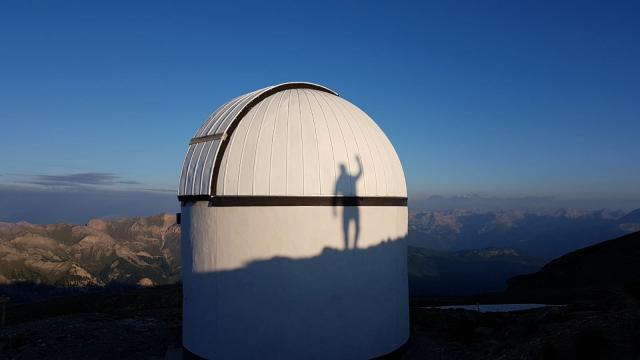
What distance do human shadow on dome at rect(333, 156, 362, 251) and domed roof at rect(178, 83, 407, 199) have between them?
1.1 inches

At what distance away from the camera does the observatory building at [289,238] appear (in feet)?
35.4

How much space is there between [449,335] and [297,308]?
340 inches

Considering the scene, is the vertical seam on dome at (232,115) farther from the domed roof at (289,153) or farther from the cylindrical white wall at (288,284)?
the cylindrical white wall at (288,284)

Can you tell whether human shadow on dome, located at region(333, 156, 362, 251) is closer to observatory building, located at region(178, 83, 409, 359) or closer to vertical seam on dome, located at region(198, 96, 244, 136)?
observatory building, located at region(178, 83, 409, 359)

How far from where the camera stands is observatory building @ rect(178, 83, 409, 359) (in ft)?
35.4

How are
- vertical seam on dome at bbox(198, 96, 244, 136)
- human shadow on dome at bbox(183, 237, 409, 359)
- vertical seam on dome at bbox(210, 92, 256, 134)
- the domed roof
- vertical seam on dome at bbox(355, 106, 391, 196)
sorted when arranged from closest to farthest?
human shadow on dome at bbox(183, 237, 409, 359) → the domed roof → vertical seam on dome at bbox(210, 92, 256, 134) → vertical seam on dome at bbox(355, 106, 391, 196) → vertical seam on dome at bbox(198, 96, 244, 136)

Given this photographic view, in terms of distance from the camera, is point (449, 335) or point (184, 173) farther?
point (449, 335)

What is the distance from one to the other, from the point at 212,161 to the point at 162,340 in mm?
8535

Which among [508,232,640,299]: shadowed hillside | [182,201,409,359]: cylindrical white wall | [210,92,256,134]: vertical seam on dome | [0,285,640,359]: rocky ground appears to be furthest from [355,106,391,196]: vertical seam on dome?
[508,232,640,299]: shadowed hillside

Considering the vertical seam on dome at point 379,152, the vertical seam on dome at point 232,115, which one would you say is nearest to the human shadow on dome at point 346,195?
the vertical seam on dome at point 379,152

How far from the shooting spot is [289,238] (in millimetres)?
10805

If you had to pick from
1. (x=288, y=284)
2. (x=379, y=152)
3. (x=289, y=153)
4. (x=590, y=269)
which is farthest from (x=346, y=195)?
(x=590, y=269)

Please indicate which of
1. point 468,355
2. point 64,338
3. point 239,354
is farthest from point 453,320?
point 64,338

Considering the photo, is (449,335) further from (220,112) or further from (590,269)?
(590,269)
